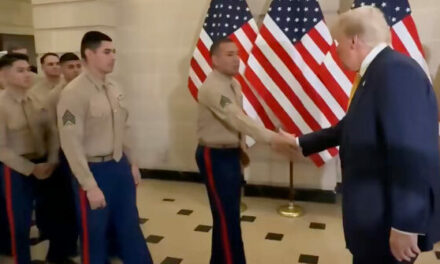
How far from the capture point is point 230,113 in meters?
2.41

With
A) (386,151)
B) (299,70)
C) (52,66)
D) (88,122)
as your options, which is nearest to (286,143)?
(386,151)

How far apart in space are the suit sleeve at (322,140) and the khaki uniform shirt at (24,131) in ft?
5.51

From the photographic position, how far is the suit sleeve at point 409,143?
1353 mm

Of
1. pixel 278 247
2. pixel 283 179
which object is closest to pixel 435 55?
pixel 283 179

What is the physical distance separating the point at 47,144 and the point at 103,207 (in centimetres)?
87

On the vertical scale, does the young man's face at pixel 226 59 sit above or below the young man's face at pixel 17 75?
above

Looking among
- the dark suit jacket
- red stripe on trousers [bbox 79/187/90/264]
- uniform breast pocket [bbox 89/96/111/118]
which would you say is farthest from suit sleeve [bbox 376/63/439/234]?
red stripe on trousers [bbox 79/187/90/264]

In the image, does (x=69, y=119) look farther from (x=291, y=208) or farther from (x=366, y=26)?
(x=291, y=208)

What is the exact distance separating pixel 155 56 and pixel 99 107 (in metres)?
2.83

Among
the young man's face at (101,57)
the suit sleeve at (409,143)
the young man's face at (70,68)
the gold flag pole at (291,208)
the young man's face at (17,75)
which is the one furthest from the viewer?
the gold flag pole at (291,208)

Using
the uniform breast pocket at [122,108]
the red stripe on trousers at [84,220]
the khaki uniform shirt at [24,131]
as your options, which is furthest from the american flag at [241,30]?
the red stripe on trousers at [84,220]

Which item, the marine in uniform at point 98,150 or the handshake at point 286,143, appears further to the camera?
the handshake at point 286,143

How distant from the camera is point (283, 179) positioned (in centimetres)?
428

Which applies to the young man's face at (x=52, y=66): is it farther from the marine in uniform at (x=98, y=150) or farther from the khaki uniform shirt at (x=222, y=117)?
the khaki uniform shirt at (x=222, y=117)
